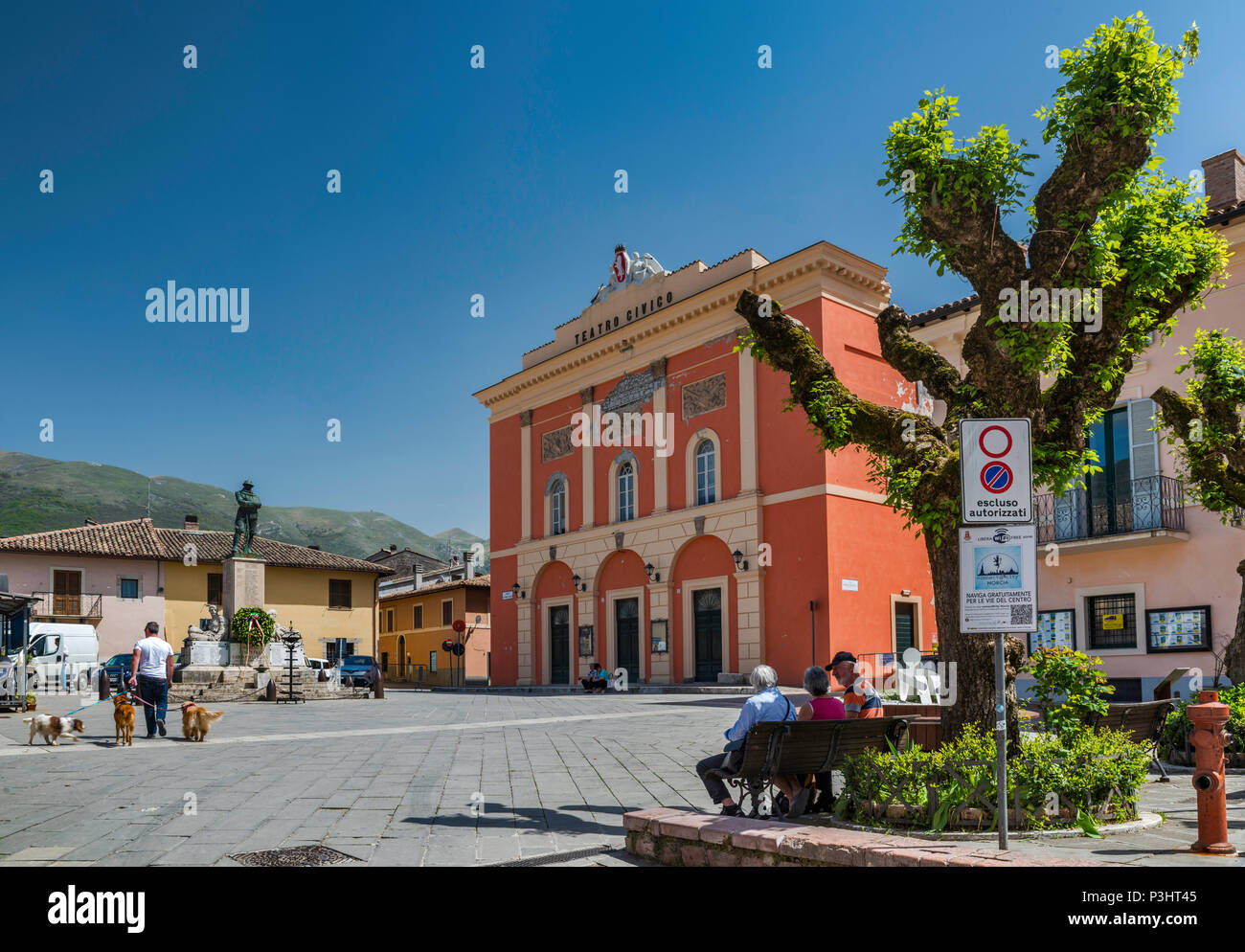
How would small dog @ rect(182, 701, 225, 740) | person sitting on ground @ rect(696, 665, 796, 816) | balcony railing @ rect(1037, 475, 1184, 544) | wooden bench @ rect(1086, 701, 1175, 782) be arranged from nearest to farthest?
person sitting on ground @ rect(696, 665, 796, 816) < wooden bench @ rect(1086, 701, 1175, 782) < small dog @ rect(182, 701, 225, 740) < balcony railing @ rect(1037, 475, 1184, 544)

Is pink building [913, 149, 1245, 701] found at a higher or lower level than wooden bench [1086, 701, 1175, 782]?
higher

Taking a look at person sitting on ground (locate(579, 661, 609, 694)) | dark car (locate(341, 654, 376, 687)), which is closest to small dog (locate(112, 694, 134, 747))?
person sitting on ground (locate(579, 661, 609, 694))

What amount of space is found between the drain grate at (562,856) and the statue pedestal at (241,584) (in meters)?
22.6

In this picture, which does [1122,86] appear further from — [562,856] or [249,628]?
[249,628]

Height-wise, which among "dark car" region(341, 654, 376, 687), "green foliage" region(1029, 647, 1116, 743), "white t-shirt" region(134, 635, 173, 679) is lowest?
"dark car" region(341, 654, 376, 687)

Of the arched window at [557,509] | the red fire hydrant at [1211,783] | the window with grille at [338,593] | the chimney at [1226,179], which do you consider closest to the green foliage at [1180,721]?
the red fire hydrant at [1211,783]

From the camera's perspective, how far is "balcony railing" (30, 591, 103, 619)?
41.9m

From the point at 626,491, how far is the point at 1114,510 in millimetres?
15927

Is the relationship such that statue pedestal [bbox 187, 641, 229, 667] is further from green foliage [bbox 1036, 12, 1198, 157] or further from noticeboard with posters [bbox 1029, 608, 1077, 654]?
green foliage [bbox 1036, 12, 1198, 157]

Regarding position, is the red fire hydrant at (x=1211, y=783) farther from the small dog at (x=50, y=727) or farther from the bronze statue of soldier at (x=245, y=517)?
the bronze statue of soldier at (x=245, y=517)

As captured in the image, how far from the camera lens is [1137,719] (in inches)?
359

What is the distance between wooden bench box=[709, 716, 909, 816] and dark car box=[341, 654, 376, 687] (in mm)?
31302

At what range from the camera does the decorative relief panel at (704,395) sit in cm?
2945

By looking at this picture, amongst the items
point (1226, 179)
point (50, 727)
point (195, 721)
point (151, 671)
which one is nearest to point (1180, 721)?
point (195, 721)
